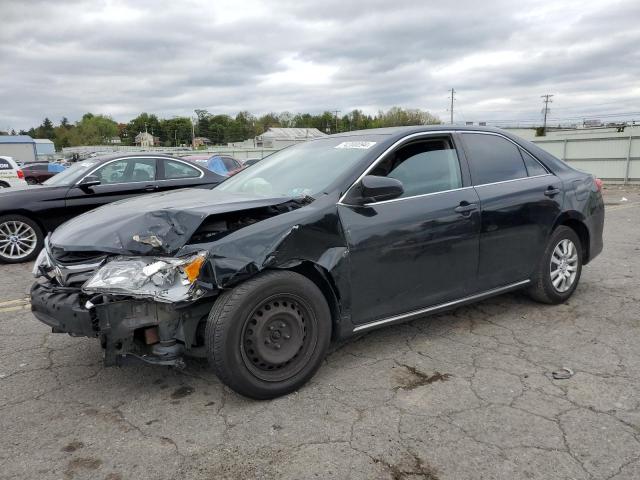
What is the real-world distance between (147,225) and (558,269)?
3.61 metres

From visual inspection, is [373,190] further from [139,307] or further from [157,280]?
[139,307]

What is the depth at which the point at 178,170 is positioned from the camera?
8445 mm

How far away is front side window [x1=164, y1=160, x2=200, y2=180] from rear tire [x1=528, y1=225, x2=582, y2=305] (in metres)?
5.78

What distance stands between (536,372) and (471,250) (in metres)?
0.98

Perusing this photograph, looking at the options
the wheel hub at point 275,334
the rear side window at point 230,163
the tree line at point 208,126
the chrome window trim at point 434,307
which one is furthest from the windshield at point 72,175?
the tree line at point 208,126

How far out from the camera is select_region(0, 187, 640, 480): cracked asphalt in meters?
2.48

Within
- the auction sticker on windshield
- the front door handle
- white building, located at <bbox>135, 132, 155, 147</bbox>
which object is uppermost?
white building, located at <bbox>135, 132, 155, 147</bbox>

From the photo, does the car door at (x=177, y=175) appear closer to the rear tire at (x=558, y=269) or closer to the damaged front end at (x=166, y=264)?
the damaged front end at (x=166, y=264)

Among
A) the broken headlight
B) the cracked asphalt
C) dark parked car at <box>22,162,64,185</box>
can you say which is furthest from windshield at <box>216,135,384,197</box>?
dark parked car at <box>22,162,64,185</box>

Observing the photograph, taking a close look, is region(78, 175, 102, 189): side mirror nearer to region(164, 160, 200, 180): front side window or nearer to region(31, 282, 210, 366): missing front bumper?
Result: region(164, 160, 200, 180): front side window

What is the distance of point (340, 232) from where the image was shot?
10.8 ft

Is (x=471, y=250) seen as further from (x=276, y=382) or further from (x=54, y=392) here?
(x=54, y=392)

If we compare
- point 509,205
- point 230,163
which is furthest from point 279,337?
point 230,163

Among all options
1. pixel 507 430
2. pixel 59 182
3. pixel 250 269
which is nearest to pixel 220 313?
pixel 250 269
